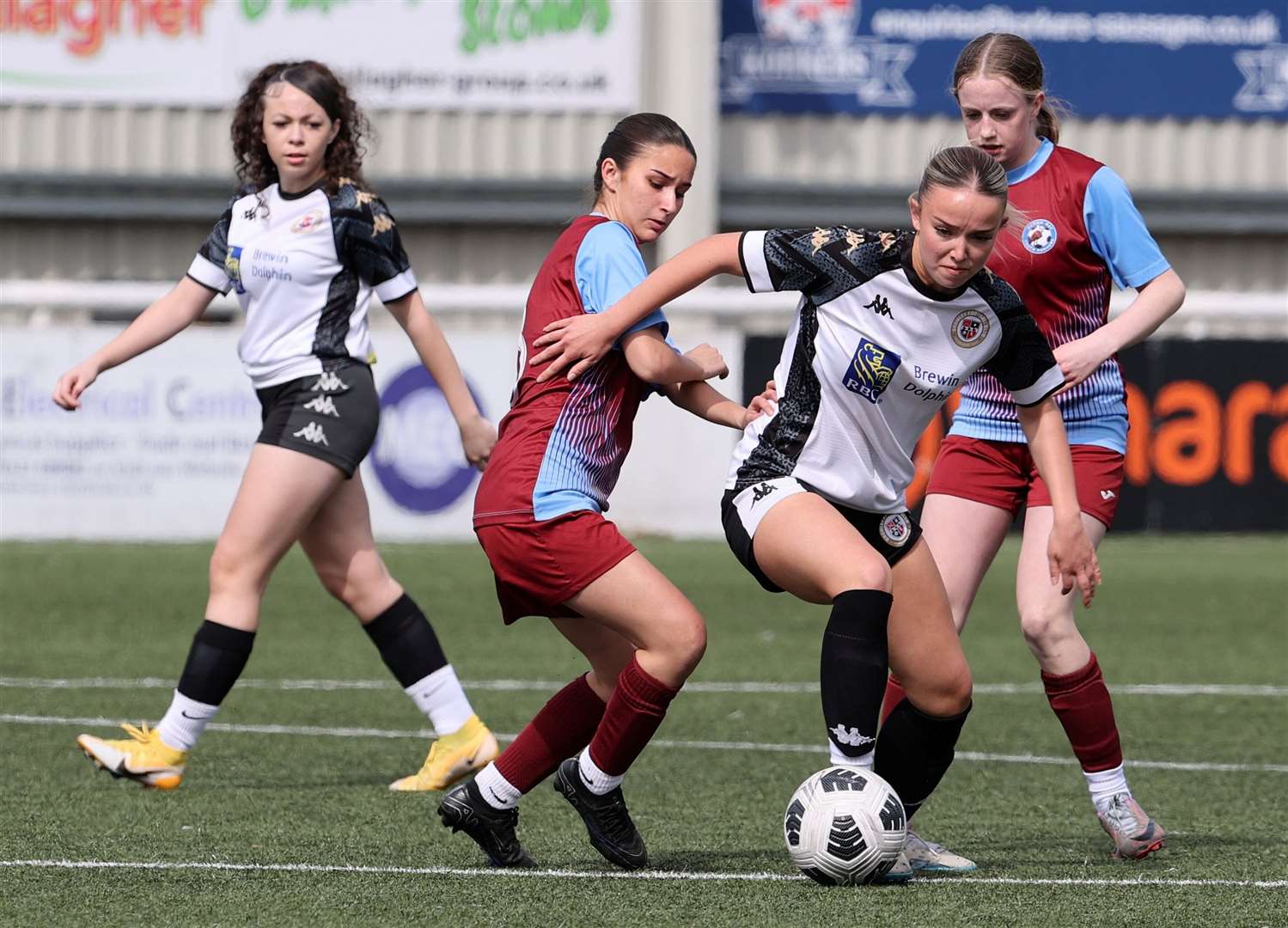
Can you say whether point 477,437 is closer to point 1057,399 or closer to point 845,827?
point 1057,399

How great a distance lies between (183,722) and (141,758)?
160 millimetres

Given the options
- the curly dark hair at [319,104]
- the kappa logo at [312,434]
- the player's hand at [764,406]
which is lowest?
the kappa logo at [312,434]

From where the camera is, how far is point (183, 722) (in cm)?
577

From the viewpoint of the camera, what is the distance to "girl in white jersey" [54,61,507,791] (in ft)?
18.8

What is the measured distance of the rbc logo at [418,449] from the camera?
1390cm

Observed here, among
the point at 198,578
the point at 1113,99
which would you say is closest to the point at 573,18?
the point at 1113,99

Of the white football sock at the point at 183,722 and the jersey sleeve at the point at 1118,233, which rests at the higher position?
the jersey sleeve at the point at 1118,233

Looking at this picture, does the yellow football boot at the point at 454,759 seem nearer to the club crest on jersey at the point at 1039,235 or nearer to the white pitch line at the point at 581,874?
the white pitch line at the point at 581,874

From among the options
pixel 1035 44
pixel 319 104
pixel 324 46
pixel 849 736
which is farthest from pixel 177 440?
pixel 1035 44

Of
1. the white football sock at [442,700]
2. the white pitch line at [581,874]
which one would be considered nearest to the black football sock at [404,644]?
the white football sock at [442,700]

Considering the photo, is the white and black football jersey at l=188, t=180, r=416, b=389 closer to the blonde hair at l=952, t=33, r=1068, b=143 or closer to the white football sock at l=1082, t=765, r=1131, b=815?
the blonde hair at l=952, t=33, r=1068, b=143

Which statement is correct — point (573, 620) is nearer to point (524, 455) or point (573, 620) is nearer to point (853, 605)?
point (524, 455)

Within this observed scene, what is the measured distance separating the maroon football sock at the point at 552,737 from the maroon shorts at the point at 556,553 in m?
0.33

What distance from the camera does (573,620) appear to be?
4.71 metres
